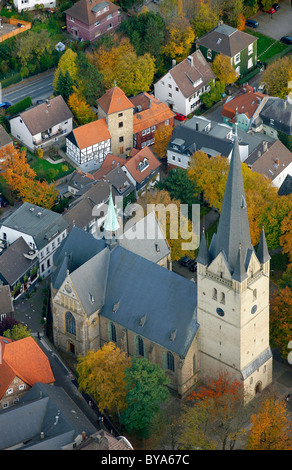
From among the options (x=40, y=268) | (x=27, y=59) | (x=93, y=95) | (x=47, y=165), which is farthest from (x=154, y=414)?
(x=27, y=59)

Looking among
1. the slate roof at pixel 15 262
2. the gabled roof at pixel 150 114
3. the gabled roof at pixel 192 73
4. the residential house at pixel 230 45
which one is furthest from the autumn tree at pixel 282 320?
the residential house at pixel 230 45

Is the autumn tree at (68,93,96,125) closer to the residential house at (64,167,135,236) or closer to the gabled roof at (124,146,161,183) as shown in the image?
the gabled roof at (124,146,161,183)

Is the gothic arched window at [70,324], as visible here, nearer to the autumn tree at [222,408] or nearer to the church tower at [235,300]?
the church tower at [235,300]

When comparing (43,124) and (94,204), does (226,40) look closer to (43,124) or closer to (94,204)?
(43,124)

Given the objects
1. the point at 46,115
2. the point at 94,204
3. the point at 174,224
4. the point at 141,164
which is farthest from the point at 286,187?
the point at 46,115

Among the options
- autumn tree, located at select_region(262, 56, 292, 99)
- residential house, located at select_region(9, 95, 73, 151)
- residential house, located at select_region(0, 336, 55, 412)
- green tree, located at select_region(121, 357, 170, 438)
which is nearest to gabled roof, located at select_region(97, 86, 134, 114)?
residential house, located at select_region(9, 95, 73, 151)
